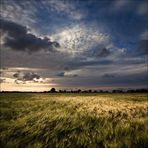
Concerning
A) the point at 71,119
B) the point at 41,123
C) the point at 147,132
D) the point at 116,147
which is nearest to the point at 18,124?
the point at 41,123

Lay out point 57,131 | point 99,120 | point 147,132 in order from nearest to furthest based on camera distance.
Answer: point 147,132
point 57,131
point 99,120

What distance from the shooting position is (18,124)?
7309 millimetres

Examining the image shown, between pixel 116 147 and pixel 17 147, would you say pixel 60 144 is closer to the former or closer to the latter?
pixel 17 147

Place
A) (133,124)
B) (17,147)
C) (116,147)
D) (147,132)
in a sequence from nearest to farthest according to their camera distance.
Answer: (116,147) → (17,147) → (147,132) → (133,124)

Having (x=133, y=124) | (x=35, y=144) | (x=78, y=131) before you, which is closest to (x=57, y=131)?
(x=78, y=131)

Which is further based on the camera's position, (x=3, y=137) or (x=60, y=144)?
(x=3, y=137)

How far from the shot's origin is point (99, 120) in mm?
7949

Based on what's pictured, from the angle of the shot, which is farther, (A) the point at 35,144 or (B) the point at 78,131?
(B) the point at 78,131

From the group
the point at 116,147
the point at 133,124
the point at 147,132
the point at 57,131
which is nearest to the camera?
the point at 116,147

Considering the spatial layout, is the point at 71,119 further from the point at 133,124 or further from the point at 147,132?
the point at 147,132

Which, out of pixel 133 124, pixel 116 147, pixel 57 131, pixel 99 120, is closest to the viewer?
pixel 116 147

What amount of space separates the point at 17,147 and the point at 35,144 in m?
0.46

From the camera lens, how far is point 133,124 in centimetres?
712

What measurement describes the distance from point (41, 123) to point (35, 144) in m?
1.96
